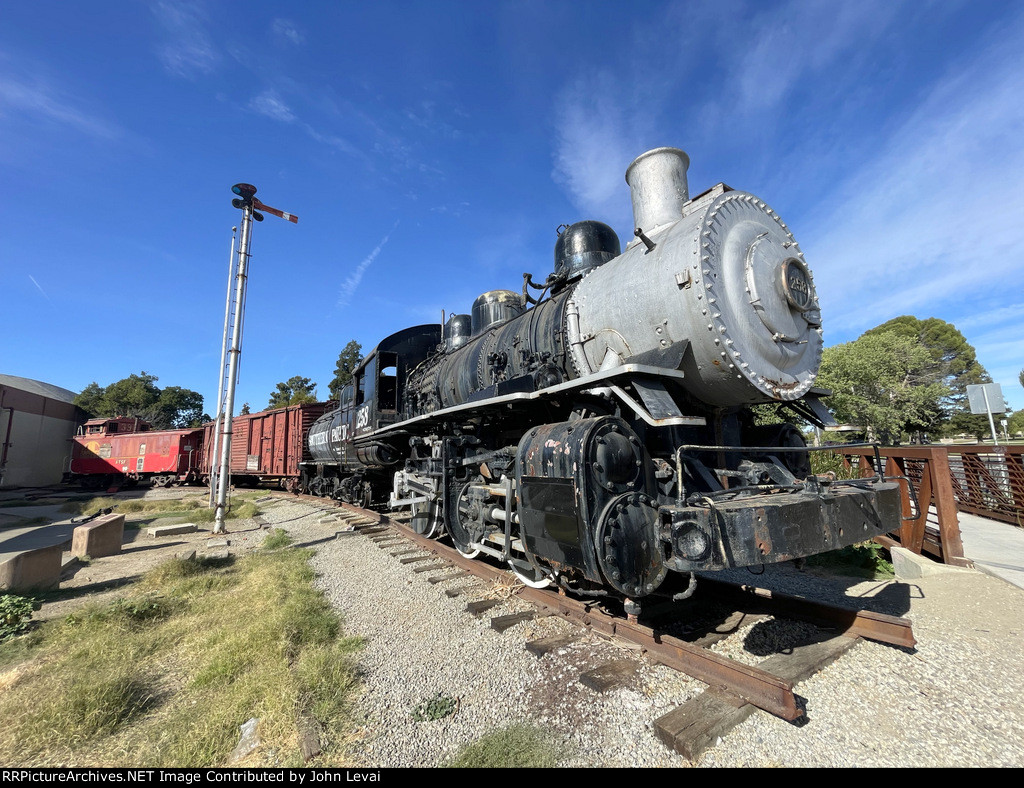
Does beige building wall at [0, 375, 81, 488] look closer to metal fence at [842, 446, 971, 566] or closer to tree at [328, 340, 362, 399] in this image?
tree at [328, 340, 362, 399]

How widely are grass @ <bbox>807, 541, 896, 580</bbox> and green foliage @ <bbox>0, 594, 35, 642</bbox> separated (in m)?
9.11

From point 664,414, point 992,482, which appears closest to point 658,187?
point 664,414

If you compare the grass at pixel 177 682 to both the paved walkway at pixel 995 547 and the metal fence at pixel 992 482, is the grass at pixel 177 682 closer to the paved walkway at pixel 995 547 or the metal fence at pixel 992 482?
the paved walkway at pixel 995 547

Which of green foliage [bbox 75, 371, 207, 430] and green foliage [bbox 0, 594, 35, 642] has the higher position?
green foliage [bbox 75, 371, 207, 430]

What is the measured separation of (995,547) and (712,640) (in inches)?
232

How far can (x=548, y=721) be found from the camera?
9.40 feet

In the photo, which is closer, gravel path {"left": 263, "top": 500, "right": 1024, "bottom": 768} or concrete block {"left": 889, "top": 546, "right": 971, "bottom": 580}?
gravel path {"left": 263, "top": 500, "right": 1024, "bottom": 768}

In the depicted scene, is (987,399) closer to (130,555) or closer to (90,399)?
(130,555)

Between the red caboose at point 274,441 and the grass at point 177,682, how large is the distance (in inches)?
484

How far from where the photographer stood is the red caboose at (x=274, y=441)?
17906 mm

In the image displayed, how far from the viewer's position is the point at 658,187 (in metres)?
4.89

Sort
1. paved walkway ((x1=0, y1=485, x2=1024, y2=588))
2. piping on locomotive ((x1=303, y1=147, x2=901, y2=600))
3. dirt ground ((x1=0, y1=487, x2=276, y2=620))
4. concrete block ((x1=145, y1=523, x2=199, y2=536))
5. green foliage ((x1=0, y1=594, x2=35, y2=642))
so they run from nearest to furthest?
piping on locomotive ((x1=303, y1=147, x2=901, y2=600)), green foliage ((x1=0, y1=594, x2=35, y2=642)), paved walkway ((x1=0, y1=485, x2=1024, y2=588)), dirt ground ((x1=0, y1=487, x2=276, y2=620)), concrete block ((x1=145, y1=523, x2=199, y2=536))

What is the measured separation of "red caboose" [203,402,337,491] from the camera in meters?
17.9

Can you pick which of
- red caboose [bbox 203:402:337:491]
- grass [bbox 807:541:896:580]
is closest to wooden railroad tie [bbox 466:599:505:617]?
grass [bbox 807:541:896:580]
